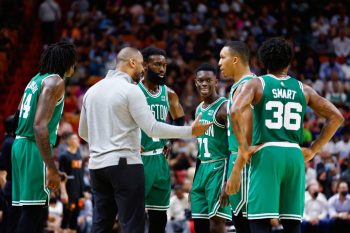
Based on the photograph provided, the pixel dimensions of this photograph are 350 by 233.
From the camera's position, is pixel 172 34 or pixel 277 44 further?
pixel 172 34

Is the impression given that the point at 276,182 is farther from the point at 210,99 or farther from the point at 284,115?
the point at 210,99

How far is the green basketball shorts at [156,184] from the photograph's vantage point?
335 inches

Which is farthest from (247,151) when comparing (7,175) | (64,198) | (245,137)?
(64,198)

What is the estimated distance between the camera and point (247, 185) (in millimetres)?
6949

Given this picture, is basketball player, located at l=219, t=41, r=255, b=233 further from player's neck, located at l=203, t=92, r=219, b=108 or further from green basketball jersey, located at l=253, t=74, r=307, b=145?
player's neck, located at l=203, t=92, r=219, b=108

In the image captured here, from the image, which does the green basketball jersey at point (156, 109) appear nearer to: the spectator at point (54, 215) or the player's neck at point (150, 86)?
the player's neck at point (150, 86)

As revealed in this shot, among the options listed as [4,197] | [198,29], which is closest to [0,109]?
[198,29]

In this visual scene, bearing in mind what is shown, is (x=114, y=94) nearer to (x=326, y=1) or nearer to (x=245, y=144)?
(x=245, y=144)

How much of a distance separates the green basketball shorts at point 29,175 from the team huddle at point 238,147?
0.01m

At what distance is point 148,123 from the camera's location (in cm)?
689

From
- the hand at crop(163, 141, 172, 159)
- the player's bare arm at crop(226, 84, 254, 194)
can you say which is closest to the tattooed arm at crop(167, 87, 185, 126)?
the hand at crop(163, 141, 172, 159)

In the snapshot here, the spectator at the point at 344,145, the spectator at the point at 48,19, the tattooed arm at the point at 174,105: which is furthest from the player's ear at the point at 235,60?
the spectator at the point at 48,19

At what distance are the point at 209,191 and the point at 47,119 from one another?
7.18 ft

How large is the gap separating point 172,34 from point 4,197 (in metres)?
11.8
